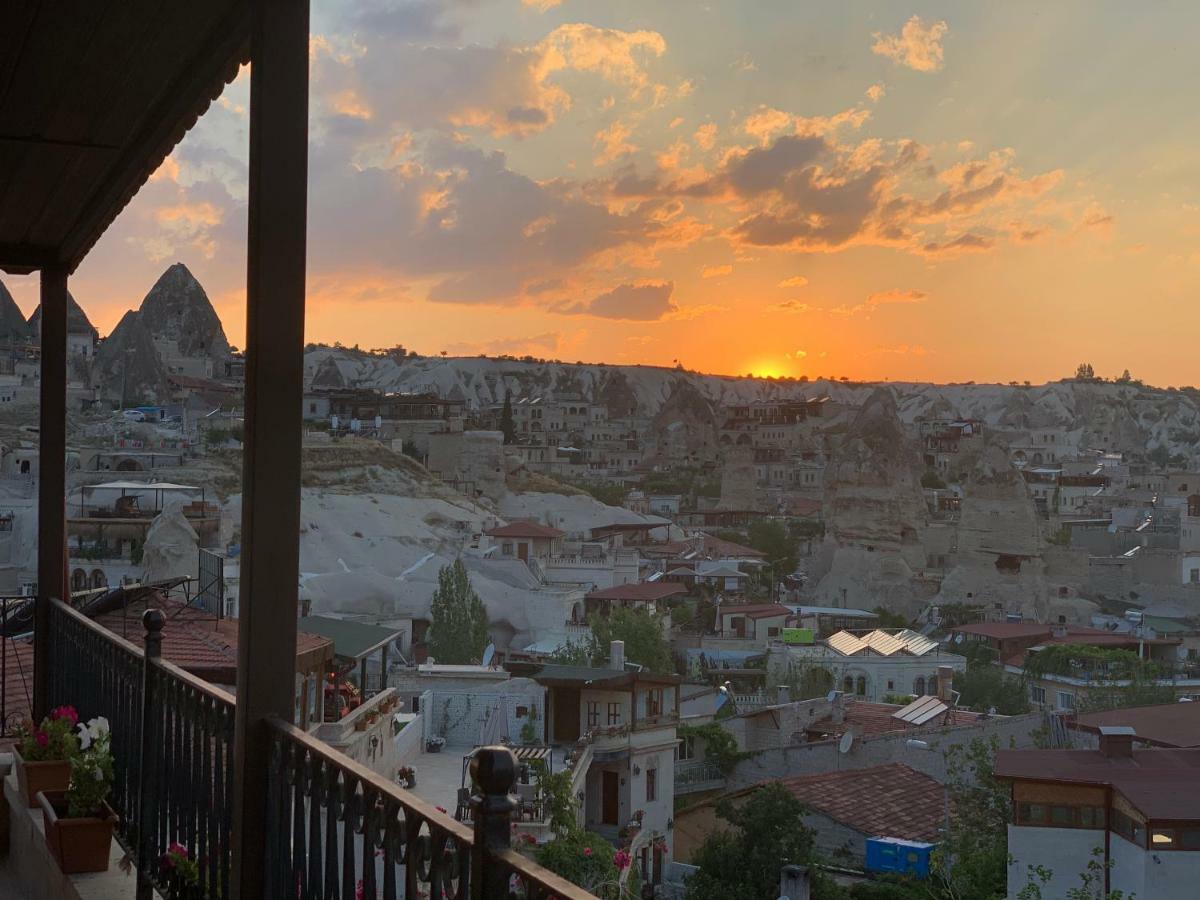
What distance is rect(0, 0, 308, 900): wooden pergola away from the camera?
1765 mm

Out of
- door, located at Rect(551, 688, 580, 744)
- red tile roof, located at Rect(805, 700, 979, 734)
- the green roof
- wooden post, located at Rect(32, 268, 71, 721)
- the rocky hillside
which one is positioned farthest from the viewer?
the rocky hillside

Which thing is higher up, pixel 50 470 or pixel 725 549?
pixel 50 470

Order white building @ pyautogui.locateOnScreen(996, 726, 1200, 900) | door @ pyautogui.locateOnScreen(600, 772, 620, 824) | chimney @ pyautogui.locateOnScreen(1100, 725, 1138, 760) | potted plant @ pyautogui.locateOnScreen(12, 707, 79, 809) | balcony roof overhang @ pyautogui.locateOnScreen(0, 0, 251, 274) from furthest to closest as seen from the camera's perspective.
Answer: door @ pyautogui.locateOnScreen(600, 772, 620, 824), chimney @ pyautogui.locateOnScreen(1100, 725, 1138, 760), white building @ pyautogui.locateOnScreen(996, 726, 1200, 900), potted plant @ pyautogui.locateOnScreen(12, 707, 79, 809), balcony roof overhang @ pyautogui.locateOnScreen(0, 0, 251, 274)

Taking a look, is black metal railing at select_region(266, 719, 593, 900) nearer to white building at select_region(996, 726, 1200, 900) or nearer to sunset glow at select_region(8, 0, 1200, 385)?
white building at select_region(996, 726, 1200, 900)

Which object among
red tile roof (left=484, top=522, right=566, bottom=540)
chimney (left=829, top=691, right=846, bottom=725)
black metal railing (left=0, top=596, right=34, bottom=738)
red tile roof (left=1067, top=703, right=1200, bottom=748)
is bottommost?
chimney (left=829, top=691, right=846, bottom=725)

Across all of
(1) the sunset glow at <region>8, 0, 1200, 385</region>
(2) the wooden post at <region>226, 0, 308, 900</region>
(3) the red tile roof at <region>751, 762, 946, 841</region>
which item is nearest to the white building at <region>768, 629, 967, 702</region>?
(3) the red tile roof at <region>751, 762, 946, 841</region>

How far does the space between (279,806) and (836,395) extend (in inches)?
3905

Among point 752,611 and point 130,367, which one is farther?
point 130,367

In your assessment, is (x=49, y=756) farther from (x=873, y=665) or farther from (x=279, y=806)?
(x=873, y=665)

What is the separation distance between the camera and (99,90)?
2.34 metres

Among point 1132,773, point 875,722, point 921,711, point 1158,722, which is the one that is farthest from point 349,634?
point 1158,722

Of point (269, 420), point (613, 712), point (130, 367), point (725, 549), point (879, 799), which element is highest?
point (130, 367)

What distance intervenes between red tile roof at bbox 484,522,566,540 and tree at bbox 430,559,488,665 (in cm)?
754

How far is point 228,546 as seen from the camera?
3428cm
